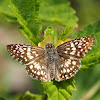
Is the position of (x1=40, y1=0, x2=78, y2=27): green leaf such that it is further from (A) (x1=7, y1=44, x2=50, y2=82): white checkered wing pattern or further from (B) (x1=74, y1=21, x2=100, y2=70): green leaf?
(A) (x1=7, y1=44, x2=50, y2=82): white checkered wing pattern

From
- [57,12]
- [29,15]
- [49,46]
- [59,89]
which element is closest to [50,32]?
[49,46]

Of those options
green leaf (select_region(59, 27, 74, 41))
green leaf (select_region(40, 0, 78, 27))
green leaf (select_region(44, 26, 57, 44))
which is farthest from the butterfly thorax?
green leaf (select_region(40, 0, 78, 27))

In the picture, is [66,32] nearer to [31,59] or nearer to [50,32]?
[50,32]

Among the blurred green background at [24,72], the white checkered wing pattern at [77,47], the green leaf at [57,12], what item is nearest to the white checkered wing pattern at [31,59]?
the white checkered wing pattern at [77,47]

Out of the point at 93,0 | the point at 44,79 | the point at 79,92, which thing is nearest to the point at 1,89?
the point at 79,92

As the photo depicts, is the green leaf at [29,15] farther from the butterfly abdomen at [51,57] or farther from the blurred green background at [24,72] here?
the blurred green background at [24,72]

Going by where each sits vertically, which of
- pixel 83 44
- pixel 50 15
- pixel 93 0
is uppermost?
pixel 93 0

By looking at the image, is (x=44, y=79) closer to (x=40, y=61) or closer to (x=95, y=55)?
(x=40, y=61)

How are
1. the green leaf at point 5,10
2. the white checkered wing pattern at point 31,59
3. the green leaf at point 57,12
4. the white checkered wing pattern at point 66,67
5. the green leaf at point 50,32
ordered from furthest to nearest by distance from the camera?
the green leaf at point 57,12 < the green leaf at point 5,10 < the green leaf at point 50,32 < the white checkered wing pattern at point 31,59 < the white checkered wing pattern at point 66,67
